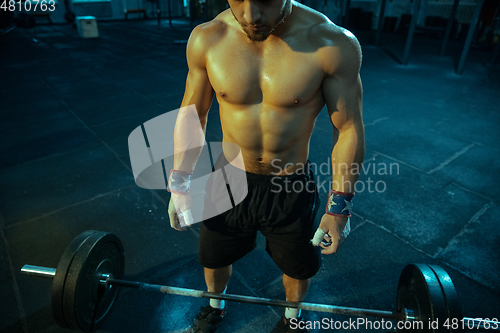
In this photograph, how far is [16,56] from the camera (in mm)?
7879

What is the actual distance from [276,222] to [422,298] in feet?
2.19

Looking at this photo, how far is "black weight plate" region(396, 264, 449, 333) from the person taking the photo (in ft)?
3.87

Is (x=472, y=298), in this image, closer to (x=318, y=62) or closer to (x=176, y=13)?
(x=318, y=62)

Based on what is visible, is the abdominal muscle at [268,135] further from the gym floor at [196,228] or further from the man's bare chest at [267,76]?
the gym floor at [196,228]

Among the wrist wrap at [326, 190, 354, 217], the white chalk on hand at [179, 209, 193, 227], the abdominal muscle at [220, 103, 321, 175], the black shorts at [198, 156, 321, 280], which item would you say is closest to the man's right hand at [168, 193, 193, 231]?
the white chalk on hand at [179, 209, 193, 227]

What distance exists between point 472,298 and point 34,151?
4185mm

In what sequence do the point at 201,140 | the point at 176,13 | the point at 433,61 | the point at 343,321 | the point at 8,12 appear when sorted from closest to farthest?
the point at 201,140 < the point at 343,321 < the point at 433,61 < the point at 8,12 < the point at 176,13

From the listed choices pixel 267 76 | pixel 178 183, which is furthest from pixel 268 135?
pixel 178 183

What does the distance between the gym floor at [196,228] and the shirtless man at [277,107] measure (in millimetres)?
647

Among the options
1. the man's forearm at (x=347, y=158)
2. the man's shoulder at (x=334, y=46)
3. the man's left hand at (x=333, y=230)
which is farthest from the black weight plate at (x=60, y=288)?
the man's shoulder at (x=334, y=46)

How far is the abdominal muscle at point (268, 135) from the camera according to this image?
1218mm

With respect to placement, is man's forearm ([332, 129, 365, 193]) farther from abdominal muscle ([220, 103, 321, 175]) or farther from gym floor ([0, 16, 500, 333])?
gym floor ([0, 16, 500, 333])

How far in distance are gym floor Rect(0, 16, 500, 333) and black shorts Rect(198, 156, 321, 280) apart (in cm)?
57

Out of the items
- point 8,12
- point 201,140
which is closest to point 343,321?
point 201,140
